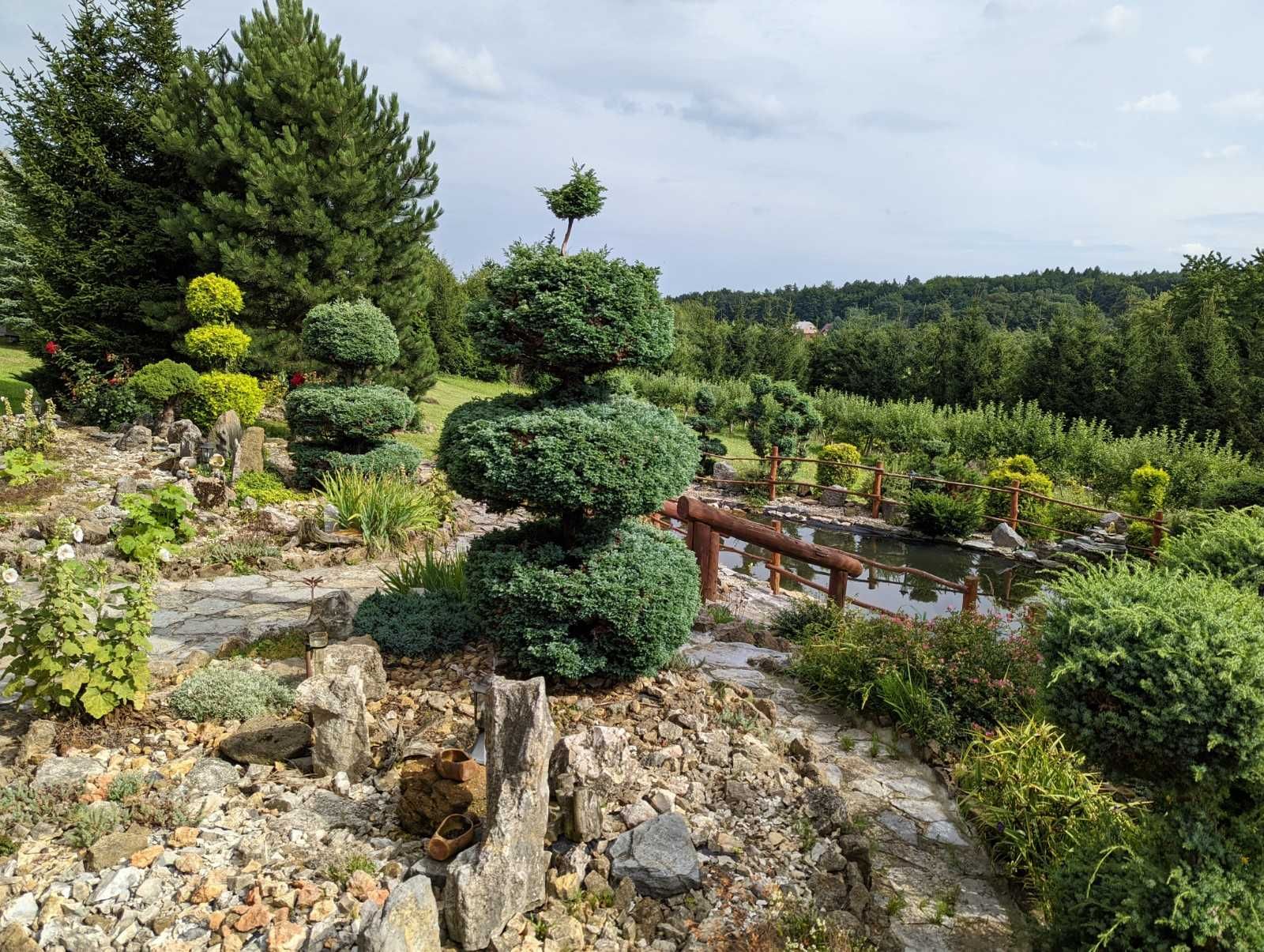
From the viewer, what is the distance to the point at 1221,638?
2.28 m

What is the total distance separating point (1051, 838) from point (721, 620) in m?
3.17

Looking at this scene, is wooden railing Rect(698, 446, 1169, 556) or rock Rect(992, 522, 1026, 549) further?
rock Rect(992, 522, 1026, 549)

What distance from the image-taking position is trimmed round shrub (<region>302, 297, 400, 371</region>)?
9.19m

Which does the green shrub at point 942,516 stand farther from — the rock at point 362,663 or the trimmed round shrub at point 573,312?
the rock at point 362,663

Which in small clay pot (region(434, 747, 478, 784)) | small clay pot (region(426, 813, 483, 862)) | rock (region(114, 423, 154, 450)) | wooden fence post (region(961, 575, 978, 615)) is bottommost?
small clay pot (region(426, 813, 483, 862))

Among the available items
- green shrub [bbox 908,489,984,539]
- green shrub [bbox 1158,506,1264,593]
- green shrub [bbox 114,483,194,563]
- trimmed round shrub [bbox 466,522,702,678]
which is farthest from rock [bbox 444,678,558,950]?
green shrub [bbox 908,489,984,539]

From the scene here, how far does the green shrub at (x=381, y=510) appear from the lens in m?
7.61

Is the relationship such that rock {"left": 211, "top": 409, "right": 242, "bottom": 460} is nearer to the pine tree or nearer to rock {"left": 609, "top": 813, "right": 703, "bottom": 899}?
the pine tree

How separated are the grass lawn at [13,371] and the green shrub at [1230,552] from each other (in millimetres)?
15908

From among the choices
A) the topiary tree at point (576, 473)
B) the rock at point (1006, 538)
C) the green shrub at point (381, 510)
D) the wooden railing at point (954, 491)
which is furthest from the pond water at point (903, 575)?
the topiary tree at point (576, 473)

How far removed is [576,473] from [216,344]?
10157 mm

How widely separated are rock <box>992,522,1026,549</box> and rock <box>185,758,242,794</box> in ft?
37.2

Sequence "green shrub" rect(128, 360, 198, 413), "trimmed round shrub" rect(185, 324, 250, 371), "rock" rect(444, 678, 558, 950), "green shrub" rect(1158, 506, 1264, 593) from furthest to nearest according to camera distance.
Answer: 1. "trimmed round shrub" rect(185, 324, 250, 371)
2. "green shrub" rect(128, 360, 198, 413)
3. "green shrub" rect(1158, 506, 1264, 593)
4. "rock" rect(444, 678, 558, 950)

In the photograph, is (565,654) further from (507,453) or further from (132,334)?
(132,334)
